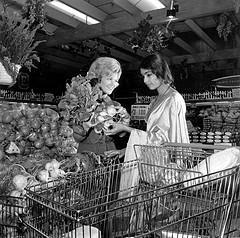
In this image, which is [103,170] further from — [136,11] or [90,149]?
[136,11]

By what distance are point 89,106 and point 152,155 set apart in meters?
0.71

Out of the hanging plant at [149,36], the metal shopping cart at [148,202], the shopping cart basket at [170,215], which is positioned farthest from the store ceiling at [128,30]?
the shopping cart basket at [170,215]

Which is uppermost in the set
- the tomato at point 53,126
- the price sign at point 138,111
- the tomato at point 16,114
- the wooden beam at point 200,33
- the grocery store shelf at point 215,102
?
the wooden beam at point 200,33

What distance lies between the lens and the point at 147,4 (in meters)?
5.73

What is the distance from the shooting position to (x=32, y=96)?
8.48 meters

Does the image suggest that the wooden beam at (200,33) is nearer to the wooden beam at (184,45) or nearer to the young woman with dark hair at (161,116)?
the wooden beam at (184,45)

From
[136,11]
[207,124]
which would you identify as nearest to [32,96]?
[136,11]

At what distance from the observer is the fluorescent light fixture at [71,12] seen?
5381mm

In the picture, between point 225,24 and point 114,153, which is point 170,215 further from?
point 225,24

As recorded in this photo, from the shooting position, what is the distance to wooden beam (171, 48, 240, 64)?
8.06 m

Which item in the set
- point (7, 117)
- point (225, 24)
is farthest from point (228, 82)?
point (7, 117)

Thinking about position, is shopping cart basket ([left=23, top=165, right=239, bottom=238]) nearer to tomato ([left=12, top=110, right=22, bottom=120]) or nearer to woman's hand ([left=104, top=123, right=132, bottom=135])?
woman's hand ([left=104, top=123, right=132, bottom=135])

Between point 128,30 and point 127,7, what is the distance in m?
0.48

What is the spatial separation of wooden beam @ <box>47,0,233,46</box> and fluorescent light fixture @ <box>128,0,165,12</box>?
13 cm
